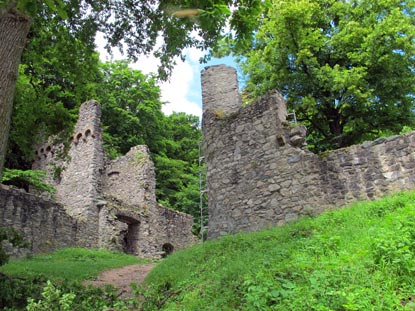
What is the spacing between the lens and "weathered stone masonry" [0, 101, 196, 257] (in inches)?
547

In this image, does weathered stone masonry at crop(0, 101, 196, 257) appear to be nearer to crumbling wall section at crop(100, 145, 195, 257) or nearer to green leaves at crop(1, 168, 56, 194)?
crumbling wall section at crop(100, 145, 195, 257)

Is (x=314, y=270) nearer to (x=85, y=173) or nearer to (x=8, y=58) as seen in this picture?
(x=8, y=58)

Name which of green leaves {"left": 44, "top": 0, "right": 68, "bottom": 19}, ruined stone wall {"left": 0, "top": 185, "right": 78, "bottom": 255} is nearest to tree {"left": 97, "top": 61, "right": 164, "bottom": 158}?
ruined stone wall {"left": 0, "top": 185, "right": 78, "bottom": 255}

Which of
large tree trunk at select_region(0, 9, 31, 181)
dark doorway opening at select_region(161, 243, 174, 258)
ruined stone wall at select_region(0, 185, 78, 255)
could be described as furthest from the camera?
dark doorway opening at select_region(161, 243, 174, 258)

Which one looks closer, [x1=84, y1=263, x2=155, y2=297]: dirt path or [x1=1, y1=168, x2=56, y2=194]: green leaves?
[x1=84, y1=263, x2=155, y2=297]: dirt path

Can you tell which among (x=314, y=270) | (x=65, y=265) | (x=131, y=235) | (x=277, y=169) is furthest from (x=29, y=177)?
(x=314, y=270)

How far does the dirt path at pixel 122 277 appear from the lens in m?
8.65

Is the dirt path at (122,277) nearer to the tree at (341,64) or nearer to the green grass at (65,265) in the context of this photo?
the green grass at (65,265)

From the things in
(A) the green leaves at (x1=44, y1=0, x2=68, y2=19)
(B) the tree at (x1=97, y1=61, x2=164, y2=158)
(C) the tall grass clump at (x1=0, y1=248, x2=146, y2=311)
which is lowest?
(C) the tall grass clump at (x1=0, y1=248, x2=146, y2=311)

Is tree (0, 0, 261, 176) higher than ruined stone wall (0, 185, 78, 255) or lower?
higher

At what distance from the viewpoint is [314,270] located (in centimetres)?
482

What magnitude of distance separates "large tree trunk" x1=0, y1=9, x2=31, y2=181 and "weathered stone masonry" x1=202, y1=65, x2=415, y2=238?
227 inches

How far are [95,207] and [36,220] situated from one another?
3287 mm

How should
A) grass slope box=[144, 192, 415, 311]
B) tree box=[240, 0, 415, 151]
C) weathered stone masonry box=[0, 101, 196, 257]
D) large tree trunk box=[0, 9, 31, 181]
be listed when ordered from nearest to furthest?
grass slope box=[144, 192, 415, 311] < large tree trunk box=[0, 9, 31, 181] < tree box=[240, 0, 415, 151] < weathered stone masonry box=[0, 101, 196, 257]
